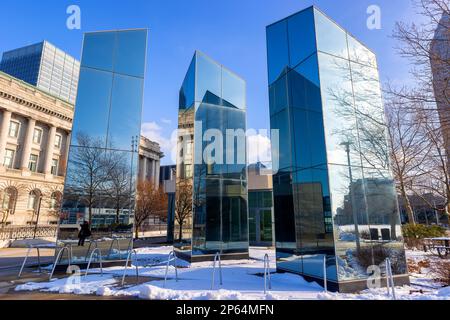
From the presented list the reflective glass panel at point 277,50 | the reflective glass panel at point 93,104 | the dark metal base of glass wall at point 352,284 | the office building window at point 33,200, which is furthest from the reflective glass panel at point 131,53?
the office building window at point 33,200

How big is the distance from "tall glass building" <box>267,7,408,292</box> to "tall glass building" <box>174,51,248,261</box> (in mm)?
Answer: 4411

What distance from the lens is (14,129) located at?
47562 mm

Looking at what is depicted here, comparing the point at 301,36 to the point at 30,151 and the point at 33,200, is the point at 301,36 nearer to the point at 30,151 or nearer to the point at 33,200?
the point at 33,200

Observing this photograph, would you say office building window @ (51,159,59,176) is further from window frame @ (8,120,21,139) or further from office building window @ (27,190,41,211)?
window frame @ (8,120,21,139)

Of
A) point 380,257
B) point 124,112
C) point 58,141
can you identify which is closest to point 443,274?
point 380,257

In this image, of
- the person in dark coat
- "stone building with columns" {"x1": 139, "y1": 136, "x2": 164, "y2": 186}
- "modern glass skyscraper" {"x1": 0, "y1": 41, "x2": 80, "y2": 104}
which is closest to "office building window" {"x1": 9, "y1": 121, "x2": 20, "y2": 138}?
"stone building with columns" {"x1": 139, "y1": 136, "x2": 164, "y2": 186}

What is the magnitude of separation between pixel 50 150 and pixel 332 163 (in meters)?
59.1

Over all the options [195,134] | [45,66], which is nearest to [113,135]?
[195,134]

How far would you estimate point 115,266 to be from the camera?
10.8m

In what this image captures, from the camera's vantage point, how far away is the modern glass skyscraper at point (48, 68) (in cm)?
9238

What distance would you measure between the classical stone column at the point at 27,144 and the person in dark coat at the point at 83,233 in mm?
46858

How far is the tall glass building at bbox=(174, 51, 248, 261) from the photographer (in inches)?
544

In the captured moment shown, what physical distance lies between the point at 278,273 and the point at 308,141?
201 inches

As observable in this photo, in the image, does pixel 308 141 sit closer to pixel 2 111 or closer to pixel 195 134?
pixel 195 134
